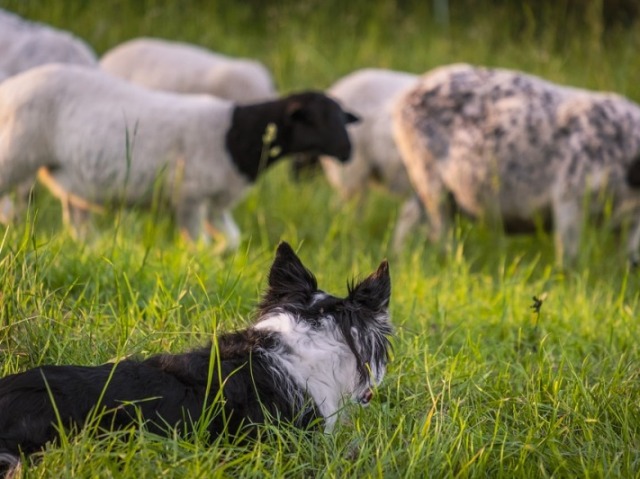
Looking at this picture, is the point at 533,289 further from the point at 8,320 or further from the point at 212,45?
the point at 212,45

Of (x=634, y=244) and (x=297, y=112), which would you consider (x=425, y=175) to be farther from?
(x=634, y=244)

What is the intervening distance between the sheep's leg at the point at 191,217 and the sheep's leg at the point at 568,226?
237 cm

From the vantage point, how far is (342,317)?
338 centimetres

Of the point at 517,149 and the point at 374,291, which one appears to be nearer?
the point at 374,291

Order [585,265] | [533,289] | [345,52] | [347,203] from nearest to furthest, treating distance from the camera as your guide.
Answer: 1. [533,289]
2. [585,265]
3. [347,203]
4. [345,52]

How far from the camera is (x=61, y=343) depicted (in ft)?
12.2

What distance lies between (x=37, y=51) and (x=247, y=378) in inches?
238

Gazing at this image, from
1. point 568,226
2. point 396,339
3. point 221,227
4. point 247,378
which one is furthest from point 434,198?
point 247,378

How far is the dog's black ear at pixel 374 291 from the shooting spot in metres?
3.46

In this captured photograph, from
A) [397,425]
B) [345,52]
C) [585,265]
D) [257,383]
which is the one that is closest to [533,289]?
[585,265]

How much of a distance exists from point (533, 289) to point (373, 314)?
2506mm

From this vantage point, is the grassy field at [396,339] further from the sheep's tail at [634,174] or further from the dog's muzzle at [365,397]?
the sheep's tail at [634,174]

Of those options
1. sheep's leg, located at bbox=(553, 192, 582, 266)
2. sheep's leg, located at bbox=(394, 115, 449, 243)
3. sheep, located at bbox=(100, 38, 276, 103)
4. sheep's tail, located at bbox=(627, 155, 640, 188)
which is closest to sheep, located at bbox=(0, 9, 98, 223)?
sheep, located at bbox=(100, 38, 276, 103)

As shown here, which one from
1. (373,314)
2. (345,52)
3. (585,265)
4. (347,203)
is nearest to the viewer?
(373,314)
